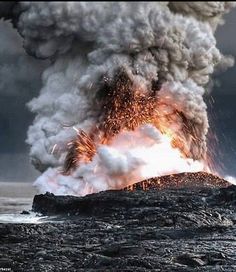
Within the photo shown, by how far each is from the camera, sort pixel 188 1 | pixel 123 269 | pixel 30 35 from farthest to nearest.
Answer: pixel 123 269 → pixel 30 35 → pixel 188 1

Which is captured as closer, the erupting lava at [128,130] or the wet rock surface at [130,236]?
the wet rock surface at [130,236]

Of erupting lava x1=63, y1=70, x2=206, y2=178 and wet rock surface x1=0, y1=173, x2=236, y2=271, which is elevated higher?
erupting lava x1=63, y1=70, x2=206, y2=178

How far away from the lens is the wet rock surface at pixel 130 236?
31672 millimetres

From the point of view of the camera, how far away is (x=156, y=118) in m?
71.1

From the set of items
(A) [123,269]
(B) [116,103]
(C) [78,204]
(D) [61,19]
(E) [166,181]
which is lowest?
(A) [123,269]

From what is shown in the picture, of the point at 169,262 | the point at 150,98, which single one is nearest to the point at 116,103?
the point at 150,98

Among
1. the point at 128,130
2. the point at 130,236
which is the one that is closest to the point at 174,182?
the point at 128,130

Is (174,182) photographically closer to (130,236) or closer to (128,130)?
(128,130)

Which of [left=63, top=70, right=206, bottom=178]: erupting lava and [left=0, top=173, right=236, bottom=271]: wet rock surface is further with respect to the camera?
[left=63, top=70, right=206, bottom=178]: erupting lava

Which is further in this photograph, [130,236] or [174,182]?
[174,182]

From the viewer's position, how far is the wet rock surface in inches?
1247

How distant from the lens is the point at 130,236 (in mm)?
43312

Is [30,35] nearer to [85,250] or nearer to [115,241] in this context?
[85,250]

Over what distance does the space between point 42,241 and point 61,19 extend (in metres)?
37.6
